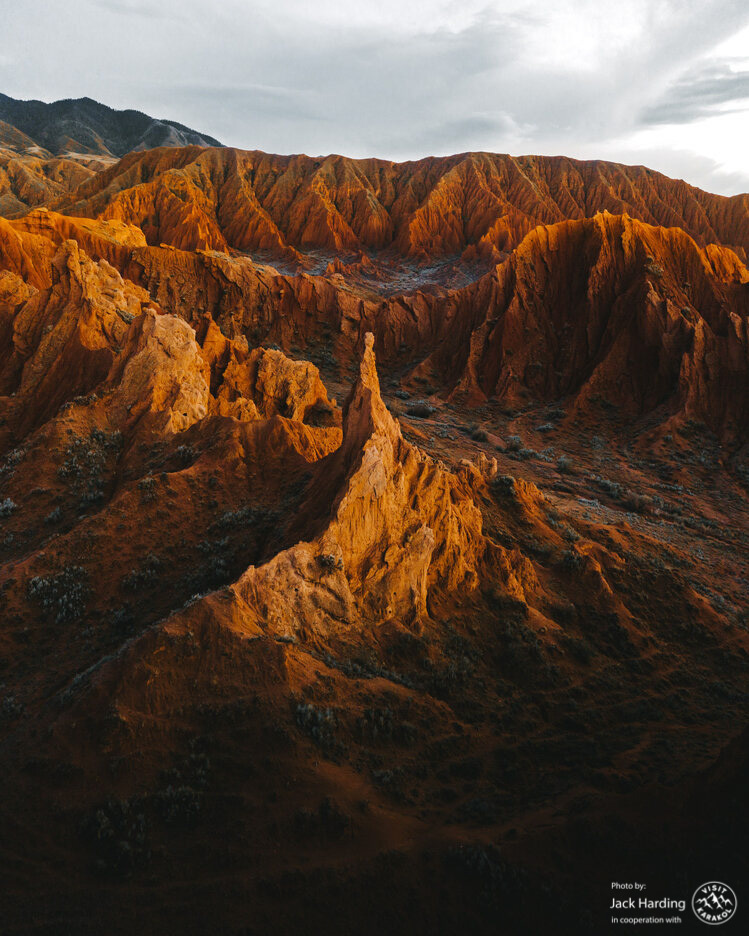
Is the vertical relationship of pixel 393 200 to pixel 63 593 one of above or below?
above

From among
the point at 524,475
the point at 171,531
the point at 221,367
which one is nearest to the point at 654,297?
the point at 524,475

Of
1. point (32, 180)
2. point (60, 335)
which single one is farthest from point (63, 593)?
point (32, 180)

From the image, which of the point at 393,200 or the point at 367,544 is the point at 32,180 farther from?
the point at 367,544

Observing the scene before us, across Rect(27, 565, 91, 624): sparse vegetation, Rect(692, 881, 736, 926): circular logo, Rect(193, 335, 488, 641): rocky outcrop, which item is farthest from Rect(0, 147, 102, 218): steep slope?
Rect(692, 881, 736, 926): circular logo

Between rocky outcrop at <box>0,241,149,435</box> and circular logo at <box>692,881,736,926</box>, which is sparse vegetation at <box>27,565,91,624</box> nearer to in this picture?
rocky outcrop at <box>0,241,149,435</box>

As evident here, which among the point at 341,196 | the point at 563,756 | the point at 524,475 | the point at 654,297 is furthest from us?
the point at 341,196

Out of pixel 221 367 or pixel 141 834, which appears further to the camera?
pixel 221 367

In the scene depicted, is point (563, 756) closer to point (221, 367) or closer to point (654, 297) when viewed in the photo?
point (221, 367)

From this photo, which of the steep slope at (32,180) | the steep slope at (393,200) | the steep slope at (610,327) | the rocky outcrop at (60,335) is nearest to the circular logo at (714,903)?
the rocky outcrop at (60,335)
